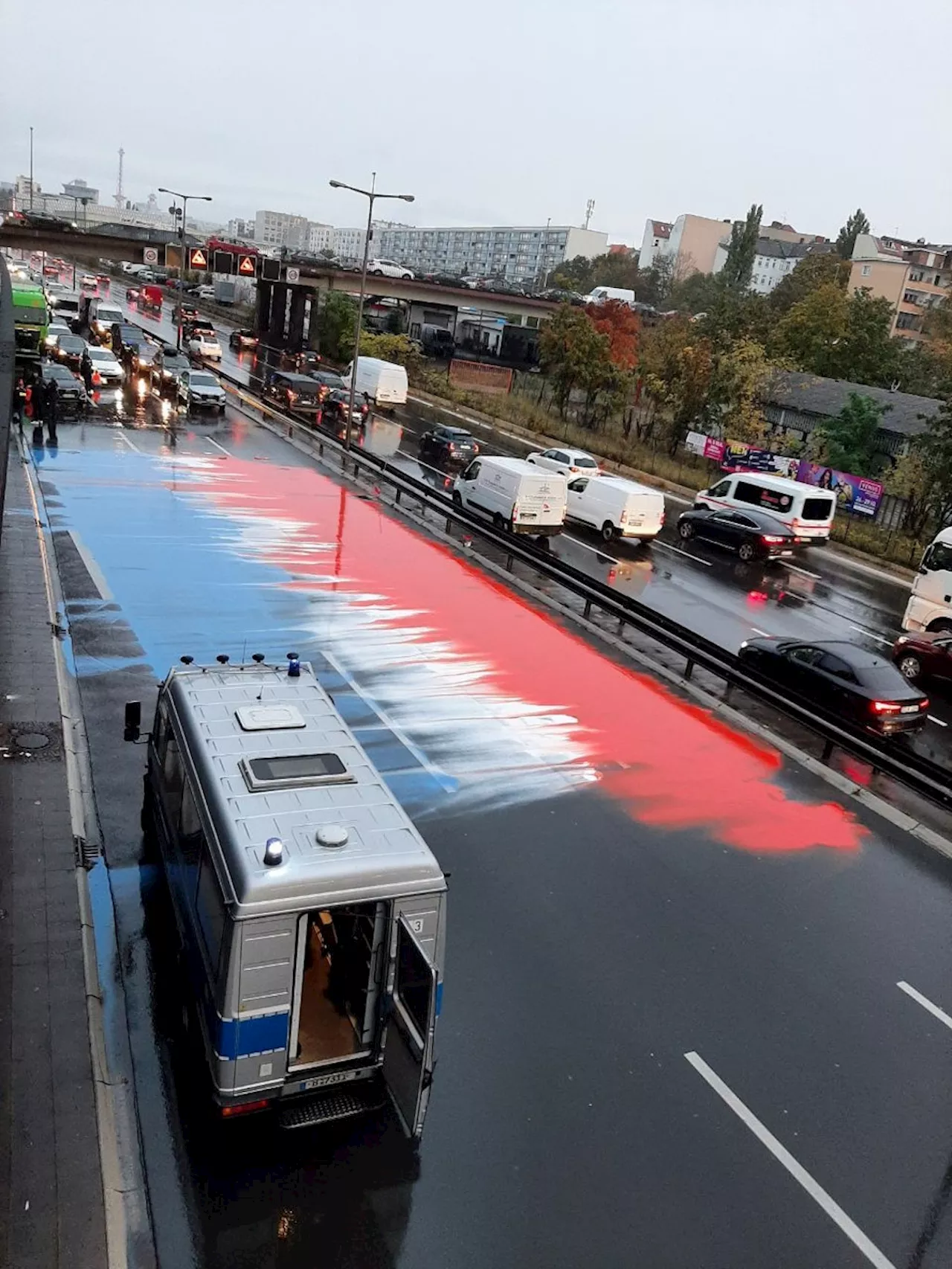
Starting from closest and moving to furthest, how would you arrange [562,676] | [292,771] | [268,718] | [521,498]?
1. [292,771]
2. [268,718]
3. [562,676]
4. [521,498]

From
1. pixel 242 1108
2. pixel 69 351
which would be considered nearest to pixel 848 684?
pixel 242 1108

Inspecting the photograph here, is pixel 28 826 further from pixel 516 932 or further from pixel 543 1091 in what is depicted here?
pixel 543 1091

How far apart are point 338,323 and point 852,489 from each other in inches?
1836

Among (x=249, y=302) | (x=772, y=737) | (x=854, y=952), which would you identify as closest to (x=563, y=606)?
(x=772, y=737)

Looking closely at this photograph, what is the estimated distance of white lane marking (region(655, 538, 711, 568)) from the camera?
91.4 ft

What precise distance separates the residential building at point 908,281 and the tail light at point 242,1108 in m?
101

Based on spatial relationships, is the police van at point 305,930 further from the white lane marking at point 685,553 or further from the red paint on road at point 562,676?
the white lane marking at point 685,553

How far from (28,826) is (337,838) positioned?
5.01m

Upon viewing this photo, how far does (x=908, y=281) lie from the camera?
327 ft

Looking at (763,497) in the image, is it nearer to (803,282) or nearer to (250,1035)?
(250,1035)

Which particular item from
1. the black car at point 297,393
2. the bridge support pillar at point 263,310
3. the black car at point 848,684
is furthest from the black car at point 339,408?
the bridge support pillar at point 263,310

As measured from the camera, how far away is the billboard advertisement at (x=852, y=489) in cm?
3581

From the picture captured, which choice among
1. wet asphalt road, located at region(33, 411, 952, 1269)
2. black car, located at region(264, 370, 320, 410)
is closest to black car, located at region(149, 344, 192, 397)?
black car, located at region(264, 370, 320, 410)

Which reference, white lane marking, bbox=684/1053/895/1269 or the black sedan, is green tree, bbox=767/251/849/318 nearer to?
the black sedan
